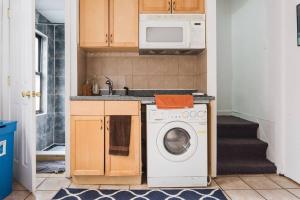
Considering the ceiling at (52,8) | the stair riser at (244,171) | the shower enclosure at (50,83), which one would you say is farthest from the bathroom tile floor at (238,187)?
the ceiling at (52,8)

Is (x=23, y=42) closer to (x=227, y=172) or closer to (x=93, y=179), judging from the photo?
(x=93, y=179)

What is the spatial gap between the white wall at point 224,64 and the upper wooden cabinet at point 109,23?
2221mm

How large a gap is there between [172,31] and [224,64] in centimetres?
208

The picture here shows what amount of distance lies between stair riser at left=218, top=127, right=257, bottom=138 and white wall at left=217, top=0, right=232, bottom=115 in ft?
3.95

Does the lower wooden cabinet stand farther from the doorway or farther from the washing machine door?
the doorway

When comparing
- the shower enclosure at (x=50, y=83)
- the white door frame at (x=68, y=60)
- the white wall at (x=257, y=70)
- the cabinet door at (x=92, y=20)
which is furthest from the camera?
the shower enclosure at (x=50, y=83)

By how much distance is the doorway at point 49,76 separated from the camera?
16.3 feet

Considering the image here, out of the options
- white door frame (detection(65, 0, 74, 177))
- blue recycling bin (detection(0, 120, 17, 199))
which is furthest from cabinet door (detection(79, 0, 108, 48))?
blue recycling bin (detection(0, 120, 17, 199))

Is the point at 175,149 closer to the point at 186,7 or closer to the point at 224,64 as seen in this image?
the point at 186,7

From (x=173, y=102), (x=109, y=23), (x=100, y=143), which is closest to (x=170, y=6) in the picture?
(x=109, y=23)

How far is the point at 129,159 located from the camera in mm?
2924

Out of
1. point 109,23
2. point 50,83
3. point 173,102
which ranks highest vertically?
point 109,23

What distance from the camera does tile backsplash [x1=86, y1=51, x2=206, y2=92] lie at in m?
3.69

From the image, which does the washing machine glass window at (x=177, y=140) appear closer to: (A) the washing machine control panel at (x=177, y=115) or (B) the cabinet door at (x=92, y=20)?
(A) the washing machine control panel at (x=177, y=115)
